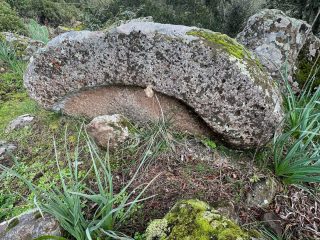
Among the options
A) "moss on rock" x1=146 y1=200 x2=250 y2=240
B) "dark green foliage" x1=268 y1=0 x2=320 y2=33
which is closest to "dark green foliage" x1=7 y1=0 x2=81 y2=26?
"dark green foliage" x1=268 y1=0 x2=320 y2=33

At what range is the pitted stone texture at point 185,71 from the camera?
192cm

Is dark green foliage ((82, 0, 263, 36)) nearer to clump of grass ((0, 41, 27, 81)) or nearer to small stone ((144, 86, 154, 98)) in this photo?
clump of grass ((0, 41, 27, 81))

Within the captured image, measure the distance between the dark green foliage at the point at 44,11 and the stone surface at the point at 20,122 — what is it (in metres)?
9.59

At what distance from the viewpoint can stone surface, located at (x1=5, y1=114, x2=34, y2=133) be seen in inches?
108

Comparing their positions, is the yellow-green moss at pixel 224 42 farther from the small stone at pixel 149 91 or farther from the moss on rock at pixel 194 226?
the moss on rock at pixel 194 226

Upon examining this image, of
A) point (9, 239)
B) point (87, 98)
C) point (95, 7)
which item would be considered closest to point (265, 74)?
point (87, 98)

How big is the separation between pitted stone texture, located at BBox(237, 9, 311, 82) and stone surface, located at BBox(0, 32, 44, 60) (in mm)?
3750

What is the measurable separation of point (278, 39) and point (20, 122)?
274 centimetres

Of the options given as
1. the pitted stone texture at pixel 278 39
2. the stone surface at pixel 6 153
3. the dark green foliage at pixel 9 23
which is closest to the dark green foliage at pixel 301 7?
the pitted stone texture at pixel 278 39

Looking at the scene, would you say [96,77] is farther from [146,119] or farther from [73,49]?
[146,119]

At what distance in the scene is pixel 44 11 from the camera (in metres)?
11.3

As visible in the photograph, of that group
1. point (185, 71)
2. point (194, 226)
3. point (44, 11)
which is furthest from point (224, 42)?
point (44, 11)

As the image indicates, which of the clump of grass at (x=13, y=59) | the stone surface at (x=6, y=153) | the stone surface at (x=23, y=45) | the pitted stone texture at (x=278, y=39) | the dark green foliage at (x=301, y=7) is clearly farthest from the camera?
the dark green foliage at (x=301, y=7)

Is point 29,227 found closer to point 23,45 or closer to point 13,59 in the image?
point 13,59
